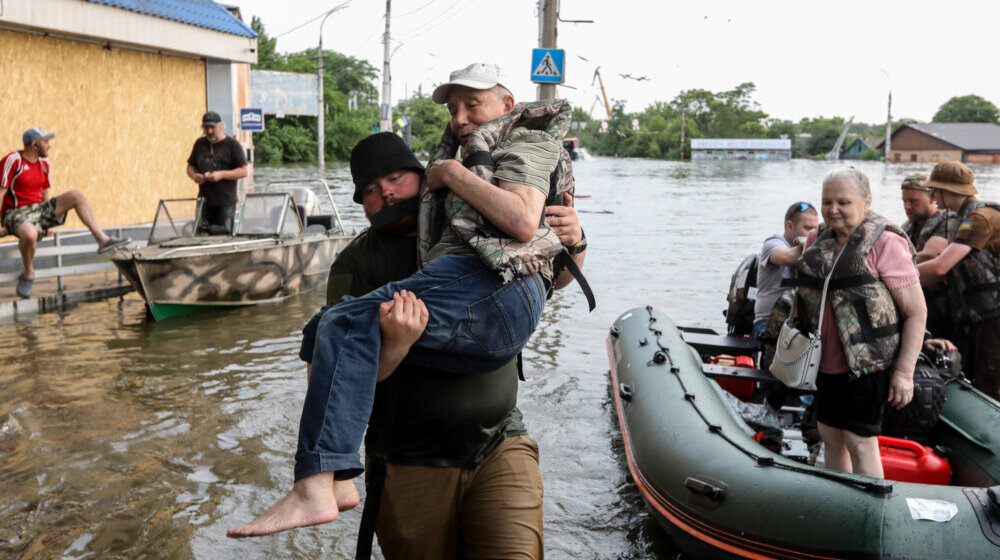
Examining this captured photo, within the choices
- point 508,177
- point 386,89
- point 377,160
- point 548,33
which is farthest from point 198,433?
point 386,89

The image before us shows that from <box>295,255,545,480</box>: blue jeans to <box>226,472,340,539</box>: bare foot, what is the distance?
0.04 metres

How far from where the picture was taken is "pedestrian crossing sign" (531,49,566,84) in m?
13.3

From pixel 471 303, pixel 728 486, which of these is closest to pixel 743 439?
pixel 728 486

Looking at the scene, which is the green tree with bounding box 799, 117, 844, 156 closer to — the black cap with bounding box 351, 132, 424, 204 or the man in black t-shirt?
the man in black t-shirt

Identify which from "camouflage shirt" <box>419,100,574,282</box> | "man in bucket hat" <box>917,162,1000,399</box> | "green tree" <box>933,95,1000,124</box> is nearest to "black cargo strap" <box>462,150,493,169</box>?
"camouflage shirt" <box>419,100,574,282</box>

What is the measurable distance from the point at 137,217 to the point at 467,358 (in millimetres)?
14181

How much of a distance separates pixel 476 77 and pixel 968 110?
143535mm

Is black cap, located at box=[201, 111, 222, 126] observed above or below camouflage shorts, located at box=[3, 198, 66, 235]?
above

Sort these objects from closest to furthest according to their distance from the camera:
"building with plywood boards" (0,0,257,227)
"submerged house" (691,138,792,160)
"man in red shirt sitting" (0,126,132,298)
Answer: "man in red shirt sitting" (0,126,132,298) < "building with plywood boards" (0,0,257,227) < "submerged house" (691,138,792,160)

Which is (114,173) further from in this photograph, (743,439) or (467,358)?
(467,358)

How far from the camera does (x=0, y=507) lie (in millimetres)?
5324

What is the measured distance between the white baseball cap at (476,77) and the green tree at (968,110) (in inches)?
5493

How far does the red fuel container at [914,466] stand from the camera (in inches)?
197

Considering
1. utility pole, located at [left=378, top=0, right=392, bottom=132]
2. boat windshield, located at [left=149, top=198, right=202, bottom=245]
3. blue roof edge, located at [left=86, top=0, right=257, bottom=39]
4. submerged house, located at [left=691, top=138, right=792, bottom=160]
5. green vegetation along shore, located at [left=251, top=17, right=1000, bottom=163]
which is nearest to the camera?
boat windshield, located at [left=149, top=198, right=202, bottom=245]
